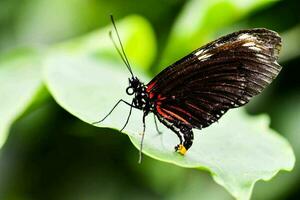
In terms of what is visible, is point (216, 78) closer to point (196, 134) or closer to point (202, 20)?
point (196, 134)

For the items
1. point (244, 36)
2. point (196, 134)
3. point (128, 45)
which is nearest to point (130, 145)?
point (128, 45)

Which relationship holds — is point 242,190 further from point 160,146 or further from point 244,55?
point 244,55

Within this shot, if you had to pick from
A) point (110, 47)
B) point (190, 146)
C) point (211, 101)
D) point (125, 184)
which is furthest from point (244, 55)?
point (125, 184)

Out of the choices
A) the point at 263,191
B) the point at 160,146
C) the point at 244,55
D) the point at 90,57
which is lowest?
the point at 263,191

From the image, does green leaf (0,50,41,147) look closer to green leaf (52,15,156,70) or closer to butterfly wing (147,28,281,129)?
green leaf (52,15,156,70)

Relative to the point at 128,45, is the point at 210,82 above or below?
below

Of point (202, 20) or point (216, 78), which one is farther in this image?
point (202, 20)

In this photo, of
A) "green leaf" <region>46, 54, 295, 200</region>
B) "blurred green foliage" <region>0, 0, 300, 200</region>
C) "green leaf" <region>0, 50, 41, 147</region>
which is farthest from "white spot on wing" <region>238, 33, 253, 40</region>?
"green leaf" <region>0, 50, 41, 147</region>
